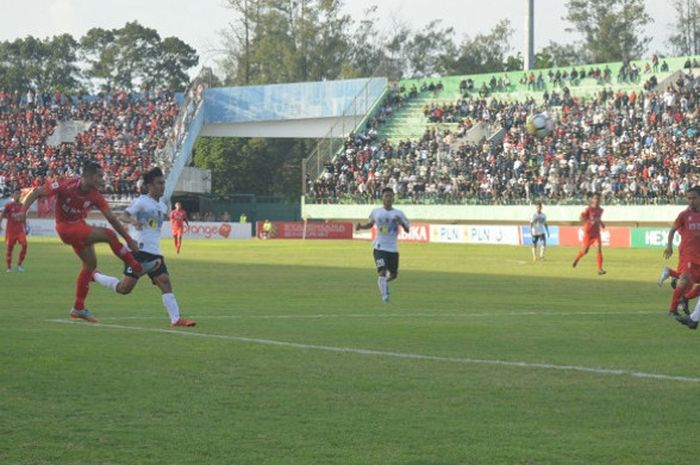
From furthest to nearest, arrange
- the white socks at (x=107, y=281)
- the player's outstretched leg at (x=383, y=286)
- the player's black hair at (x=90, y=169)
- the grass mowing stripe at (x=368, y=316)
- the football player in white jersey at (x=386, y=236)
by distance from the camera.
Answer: the football player in white jersey at (x=386, y=236) < the player's outstretched leg at (x=383, y=286) < the grass mowing stripe at (x=368, y=316) < the white socks at (x=107, y=281) < the player's black hair at (x=90, y=169)

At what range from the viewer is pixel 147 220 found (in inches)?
685

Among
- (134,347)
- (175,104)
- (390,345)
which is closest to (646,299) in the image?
(390,345)

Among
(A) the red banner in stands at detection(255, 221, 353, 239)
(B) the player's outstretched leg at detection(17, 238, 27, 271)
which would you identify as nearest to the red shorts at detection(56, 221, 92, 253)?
(B) the player's outstretched leg at detection(17, 238, 27, 271)

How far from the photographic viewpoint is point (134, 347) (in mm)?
14375

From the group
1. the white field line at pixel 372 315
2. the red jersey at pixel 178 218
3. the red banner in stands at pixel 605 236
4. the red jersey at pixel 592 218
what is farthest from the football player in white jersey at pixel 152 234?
the red banner in stands at pixel 605 236

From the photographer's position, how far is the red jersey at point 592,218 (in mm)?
35875

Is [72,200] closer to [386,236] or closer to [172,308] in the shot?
[172,308]

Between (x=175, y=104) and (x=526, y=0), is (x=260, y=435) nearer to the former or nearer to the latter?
(x=526, y=0)

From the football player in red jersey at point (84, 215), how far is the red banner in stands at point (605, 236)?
151ft

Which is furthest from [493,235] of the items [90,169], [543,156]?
[90,169]

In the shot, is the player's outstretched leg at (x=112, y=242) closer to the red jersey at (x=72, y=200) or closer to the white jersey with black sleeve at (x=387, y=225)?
the red jersey at (x=72, y=200)

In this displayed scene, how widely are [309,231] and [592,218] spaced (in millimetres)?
42752

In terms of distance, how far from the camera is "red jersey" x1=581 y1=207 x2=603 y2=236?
35875mm

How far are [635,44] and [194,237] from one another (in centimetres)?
6356
